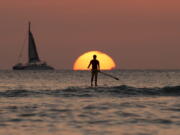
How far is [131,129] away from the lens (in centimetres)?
1245

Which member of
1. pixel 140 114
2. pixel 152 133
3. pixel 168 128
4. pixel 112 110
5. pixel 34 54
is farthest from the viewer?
pixel 34 54

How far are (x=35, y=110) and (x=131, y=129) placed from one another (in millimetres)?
5248

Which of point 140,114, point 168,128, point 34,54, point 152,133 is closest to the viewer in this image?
point 152,133

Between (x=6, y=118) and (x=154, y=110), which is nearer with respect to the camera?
(x=6, y=118)

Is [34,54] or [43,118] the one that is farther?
[34,54]

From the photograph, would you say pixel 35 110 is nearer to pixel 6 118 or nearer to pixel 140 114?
pixel 6 118

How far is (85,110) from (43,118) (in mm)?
2599

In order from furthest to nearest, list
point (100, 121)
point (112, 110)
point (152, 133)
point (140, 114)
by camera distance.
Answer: point (112, 110), point (140, 114), point (100, 121), point (152, 133)

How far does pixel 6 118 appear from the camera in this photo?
1452 cm

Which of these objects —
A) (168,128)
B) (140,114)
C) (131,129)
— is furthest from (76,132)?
(140,114)

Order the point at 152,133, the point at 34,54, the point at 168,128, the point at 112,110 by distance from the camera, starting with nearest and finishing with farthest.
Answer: the point at 152,133 → the point at 168,128 → the point at 112,110 → the point at 34,54

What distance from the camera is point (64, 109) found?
17.2 m

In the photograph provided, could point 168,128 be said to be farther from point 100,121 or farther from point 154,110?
point 154,110

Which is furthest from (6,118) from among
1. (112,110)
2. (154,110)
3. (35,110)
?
(154,110)
